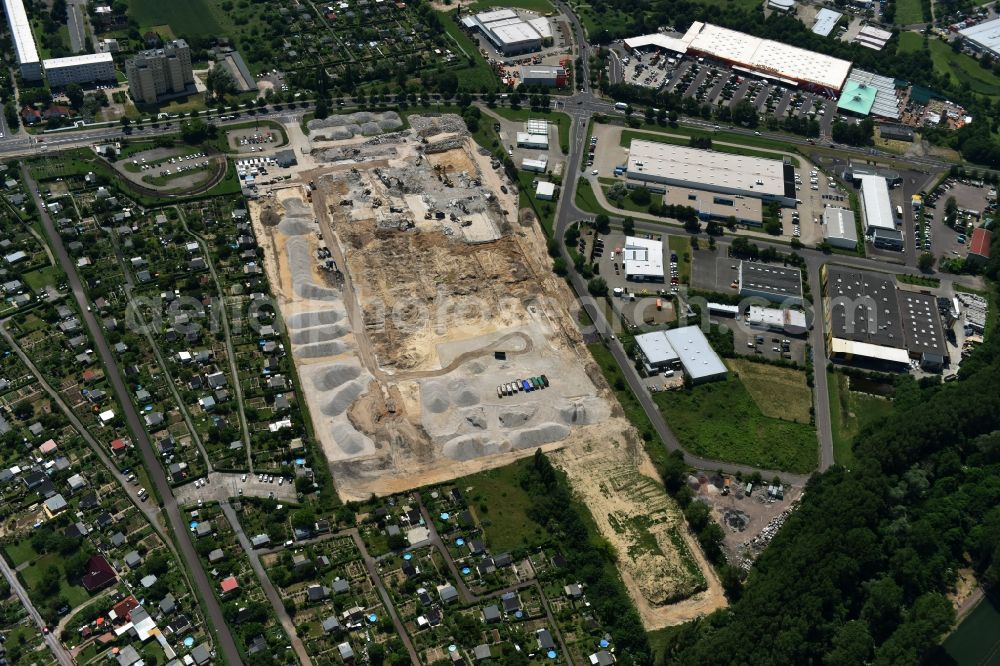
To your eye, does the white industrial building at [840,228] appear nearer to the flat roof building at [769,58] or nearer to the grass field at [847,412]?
the grass field at [847,412]

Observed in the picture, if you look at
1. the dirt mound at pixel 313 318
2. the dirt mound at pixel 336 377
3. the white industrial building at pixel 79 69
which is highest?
the white industrial building at pixel 79 69

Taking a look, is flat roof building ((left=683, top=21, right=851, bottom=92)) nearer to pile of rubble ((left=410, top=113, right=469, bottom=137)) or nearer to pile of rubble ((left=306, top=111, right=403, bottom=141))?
pile of rubble ((left=410, top=113, right=469, bottom=137))

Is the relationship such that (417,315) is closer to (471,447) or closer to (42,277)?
(471,447)

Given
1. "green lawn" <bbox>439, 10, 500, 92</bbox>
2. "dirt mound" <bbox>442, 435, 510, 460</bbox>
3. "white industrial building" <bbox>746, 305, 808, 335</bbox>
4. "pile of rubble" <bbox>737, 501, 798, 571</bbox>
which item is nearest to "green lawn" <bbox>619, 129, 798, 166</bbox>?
"green lawn" <bbox>439, 10, 500, 92</bbox>

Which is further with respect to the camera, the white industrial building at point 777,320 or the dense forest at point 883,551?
the white industrial building at point 777,320

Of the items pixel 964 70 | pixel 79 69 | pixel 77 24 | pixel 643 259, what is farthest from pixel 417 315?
pixel 964 70

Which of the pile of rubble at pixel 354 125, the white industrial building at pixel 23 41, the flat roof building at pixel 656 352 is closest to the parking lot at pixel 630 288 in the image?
the flat roof building at pixel 656 352

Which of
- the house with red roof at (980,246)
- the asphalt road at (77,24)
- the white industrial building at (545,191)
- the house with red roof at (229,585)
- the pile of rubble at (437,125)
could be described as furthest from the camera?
the asphalt road at (77,24)

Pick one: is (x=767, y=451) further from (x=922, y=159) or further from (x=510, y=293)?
(x=922, y=159)
